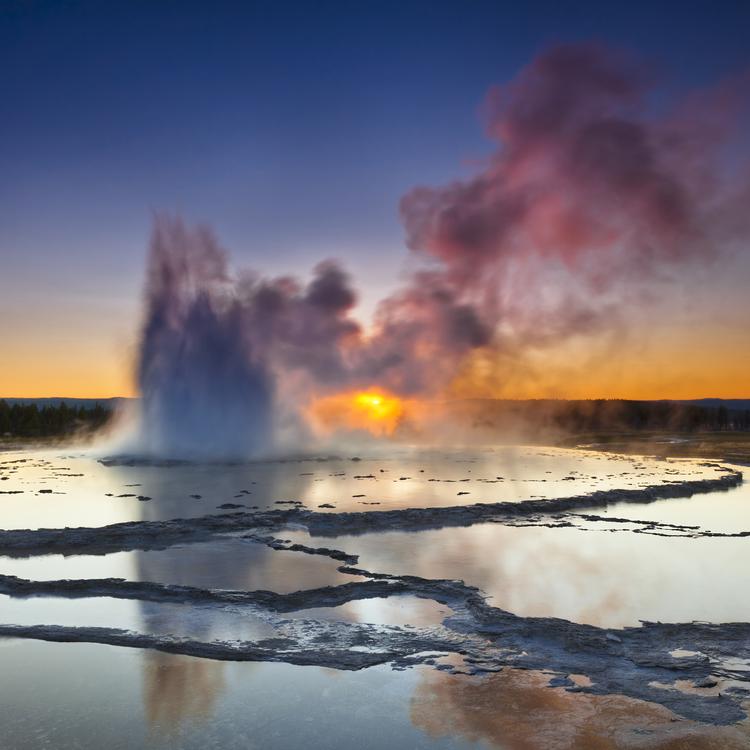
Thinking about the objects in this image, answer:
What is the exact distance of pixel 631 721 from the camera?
644 cm

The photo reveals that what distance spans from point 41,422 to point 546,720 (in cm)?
7984

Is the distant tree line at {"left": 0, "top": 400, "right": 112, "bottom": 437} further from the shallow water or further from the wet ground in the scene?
the shallow water

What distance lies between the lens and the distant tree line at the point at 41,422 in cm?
7275

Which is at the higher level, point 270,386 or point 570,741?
point 270,386

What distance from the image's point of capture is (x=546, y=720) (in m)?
6.45

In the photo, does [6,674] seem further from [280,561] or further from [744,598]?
[744,598]

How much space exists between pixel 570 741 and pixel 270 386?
3898cm

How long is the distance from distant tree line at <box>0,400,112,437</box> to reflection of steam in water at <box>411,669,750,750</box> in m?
71.0

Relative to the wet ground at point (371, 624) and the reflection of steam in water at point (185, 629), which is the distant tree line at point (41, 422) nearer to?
the wet ground at point (371, 624)

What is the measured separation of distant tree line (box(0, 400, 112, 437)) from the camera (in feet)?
239

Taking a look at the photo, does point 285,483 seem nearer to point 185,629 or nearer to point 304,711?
point 185,629

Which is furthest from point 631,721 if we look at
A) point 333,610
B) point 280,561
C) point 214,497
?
point 214,497

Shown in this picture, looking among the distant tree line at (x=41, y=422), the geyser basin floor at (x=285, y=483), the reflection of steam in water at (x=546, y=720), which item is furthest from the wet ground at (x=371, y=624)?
the distant tree line at (x=41, y=422)

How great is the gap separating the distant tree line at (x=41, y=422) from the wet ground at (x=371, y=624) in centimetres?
5794
